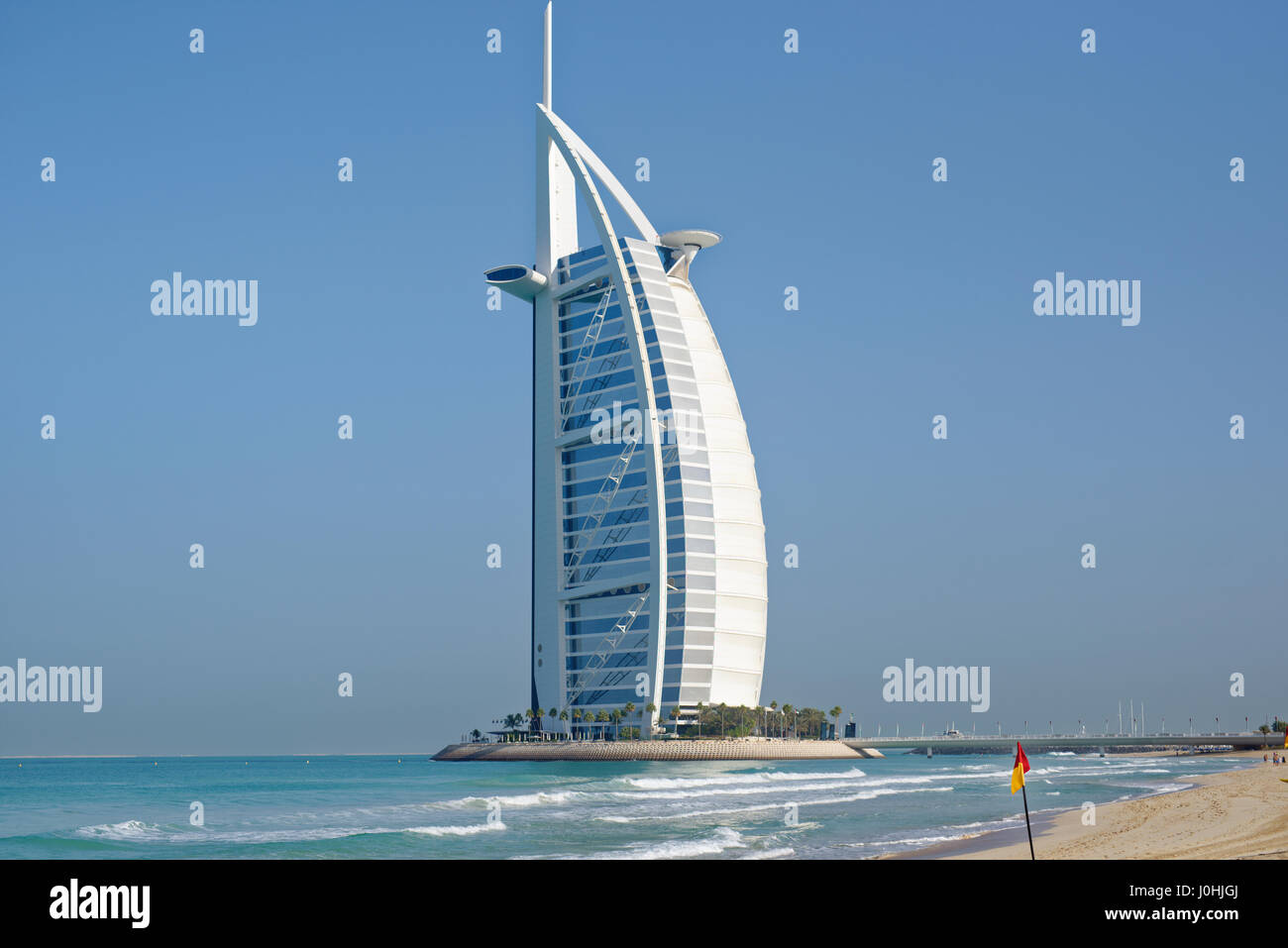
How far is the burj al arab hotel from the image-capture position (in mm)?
110250

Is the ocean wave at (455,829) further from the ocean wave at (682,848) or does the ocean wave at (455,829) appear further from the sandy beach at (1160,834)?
the sandy beach at (1160,834)

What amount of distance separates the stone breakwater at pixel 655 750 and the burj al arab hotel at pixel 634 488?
3.89 metres

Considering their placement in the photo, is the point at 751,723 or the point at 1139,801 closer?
the point at 1139,801

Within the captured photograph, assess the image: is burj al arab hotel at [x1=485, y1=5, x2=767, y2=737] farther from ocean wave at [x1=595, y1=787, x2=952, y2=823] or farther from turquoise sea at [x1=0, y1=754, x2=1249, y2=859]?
ocean wave at [x1=595, y1=787, x2=952, y2=823]

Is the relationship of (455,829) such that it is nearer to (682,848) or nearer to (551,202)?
(682,848)

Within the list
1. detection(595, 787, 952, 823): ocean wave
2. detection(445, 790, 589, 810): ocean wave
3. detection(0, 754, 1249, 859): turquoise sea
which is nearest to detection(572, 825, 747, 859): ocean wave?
detection(0, 754, 1249, 859): turquoise sea

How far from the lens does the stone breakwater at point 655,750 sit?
10544 cm

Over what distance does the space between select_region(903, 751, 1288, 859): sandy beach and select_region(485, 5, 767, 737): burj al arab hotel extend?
66867 mm

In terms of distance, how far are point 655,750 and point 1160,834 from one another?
76799mm

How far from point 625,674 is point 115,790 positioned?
48585 millimetres

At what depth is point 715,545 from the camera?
4370 inches

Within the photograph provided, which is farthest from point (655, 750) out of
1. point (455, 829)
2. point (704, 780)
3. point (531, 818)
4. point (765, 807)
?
point (455, 829)
